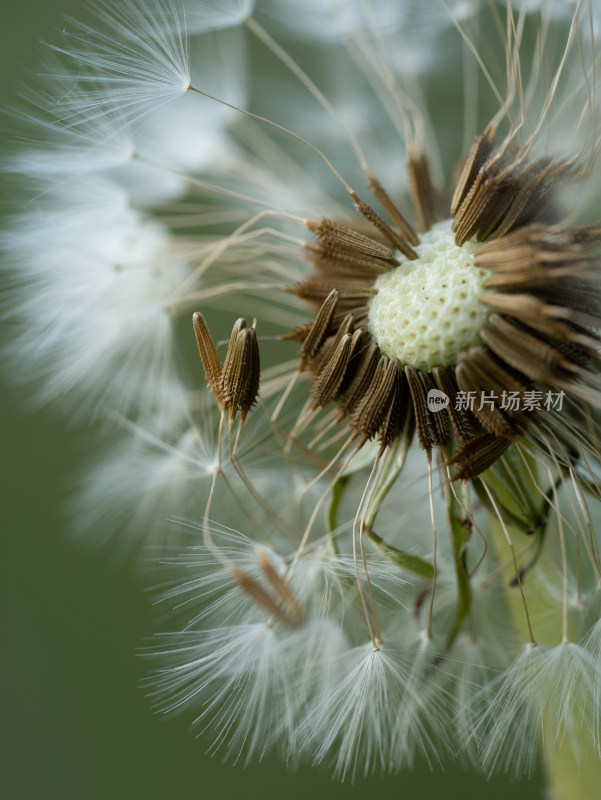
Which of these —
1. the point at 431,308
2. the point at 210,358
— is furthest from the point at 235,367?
the point at 431,308

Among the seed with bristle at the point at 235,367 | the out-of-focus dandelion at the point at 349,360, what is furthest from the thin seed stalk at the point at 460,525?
the seed with bristle at the point at 235,367

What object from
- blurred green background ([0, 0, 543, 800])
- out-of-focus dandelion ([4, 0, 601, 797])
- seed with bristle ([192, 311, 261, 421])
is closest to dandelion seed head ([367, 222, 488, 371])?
out-of-focus dandelion ([4, 0, 601, 797])

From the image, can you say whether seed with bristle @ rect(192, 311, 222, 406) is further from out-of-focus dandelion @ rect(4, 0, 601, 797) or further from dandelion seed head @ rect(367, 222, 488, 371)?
dandelion seed head @ rect(367, 222, 488, 371)

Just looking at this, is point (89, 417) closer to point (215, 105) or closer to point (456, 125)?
point (215, 105)

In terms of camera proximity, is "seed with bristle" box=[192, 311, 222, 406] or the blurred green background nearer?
"seed with bristle" box=[192, 311, 222, 406]

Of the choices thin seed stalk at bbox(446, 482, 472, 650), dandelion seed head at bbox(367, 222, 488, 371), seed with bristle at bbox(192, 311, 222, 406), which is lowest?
Answer: thin seed stalk at bbox(446, 482, 472, 650)

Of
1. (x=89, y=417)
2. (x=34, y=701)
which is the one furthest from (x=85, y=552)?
(x=89, y=417)

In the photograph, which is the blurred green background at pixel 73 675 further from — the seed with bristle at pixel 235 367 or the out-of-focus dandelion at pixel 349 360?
the seed with bristle at pixel 235 367
